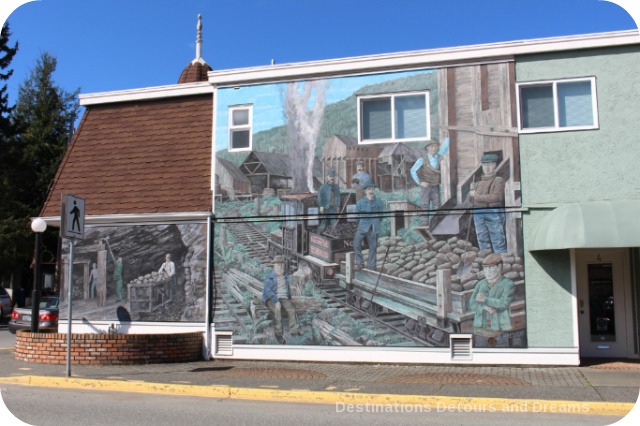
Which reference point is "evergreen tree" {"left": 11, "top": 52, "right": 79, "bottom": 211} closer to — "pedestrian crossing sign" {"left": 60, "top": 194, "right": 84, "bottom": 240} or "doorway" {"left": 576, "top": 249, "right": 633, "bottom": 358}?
"pedestrian crossing sign" {"left": 60, "top": 194, "right": 84, "bottom": 240}

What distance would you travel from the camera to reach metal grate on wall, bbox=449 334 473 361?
38.4 feet

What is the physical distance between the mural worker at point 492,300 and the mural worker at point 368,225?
2209mm

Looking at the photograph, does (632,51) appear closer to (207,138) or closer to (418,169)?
(418,169)

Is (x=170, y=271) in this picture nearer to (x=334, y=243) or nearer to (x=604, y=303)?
(x=334, y=243)

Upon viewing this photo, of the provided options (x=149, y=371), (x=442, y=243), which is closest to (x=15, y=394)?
(x=149, y=371)

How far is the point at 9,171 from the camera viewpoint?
31.2 metres

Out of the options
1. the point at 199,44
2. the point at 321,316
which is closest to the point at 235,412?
the point at 321,316

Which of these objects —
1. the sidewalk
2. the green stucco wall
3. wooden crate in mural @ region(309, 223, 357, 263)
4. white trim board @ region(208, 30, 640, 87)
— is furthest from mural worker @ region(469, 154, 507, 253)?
wooden crate in mural @ region(309, 223, 357, 263)

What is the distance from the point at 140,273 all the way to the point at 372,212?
5542 millimetres

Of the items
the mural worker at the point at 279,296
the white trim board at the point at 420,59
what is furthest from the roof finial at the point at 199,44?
the mural worker at the point at 279,296

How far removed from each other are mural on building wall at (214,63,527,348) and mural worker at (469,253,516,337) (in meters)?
0.03

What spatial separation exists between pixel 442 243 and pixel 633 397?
4.58 meters

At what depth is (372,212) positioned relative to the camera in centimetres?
1248

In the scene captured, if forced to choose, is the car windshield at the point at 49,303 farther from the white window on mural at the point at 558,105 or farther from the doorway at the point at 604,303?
the doorway at the point at 604,303
